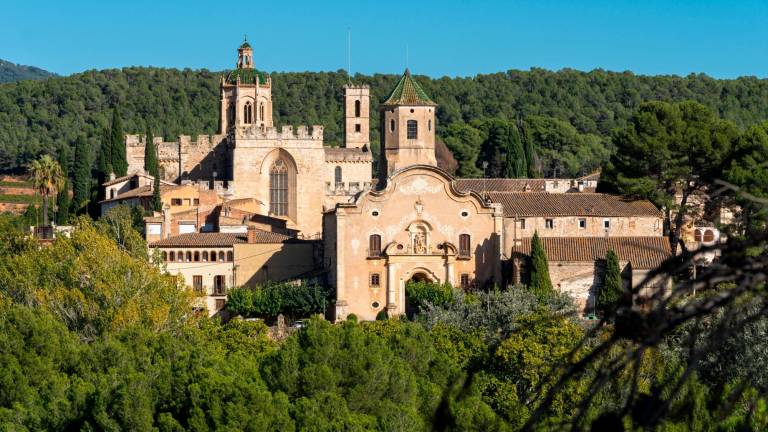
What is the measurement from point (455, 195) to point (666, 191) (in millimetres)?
8965

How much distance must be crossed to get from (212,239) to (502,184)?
1698cm

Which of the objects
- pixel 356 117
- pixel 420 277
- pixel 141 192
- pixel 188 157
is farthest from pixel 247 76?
pixel 420 277

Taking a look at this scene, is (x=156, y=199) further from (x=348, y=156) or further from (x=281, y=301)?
(x=281, y=301)

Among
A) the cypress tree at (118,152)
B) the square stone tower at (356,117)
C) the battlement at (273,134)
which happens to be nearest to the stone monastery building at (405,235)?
the battlement at (273,134)

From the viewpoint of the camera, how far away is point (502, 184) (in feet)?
209

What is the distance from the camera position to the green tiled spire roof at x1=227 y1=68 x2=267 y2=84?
73.5m

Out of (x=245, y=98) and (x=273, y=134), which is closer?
(x=273, y=134)

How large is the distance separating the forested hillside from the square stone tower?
68.7 feet

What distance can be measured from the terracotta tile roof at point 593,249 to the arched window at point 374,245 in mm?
4535

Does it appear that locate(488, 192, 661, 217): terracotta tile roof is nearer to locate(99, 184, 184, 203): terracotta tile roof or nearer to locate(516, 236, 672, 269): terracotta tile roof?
locate(516, 236, 672, 269): terracotta tile roof

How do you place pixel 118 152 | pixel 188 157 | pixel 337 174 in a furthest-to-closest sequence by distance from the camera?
pixel 337 174 < pixel 188 157 < pixel 118 152

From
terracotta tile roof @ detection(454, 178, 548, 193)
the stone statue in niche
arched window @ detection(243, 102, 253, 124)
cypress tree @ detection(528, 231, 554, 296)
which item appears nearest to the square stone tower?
arched window @ detection(243, 102, 253, 124)

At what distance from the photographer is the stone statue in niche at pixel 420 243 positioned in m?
46.8

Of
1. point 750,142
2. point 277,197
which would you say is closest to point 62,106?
point 277,197
